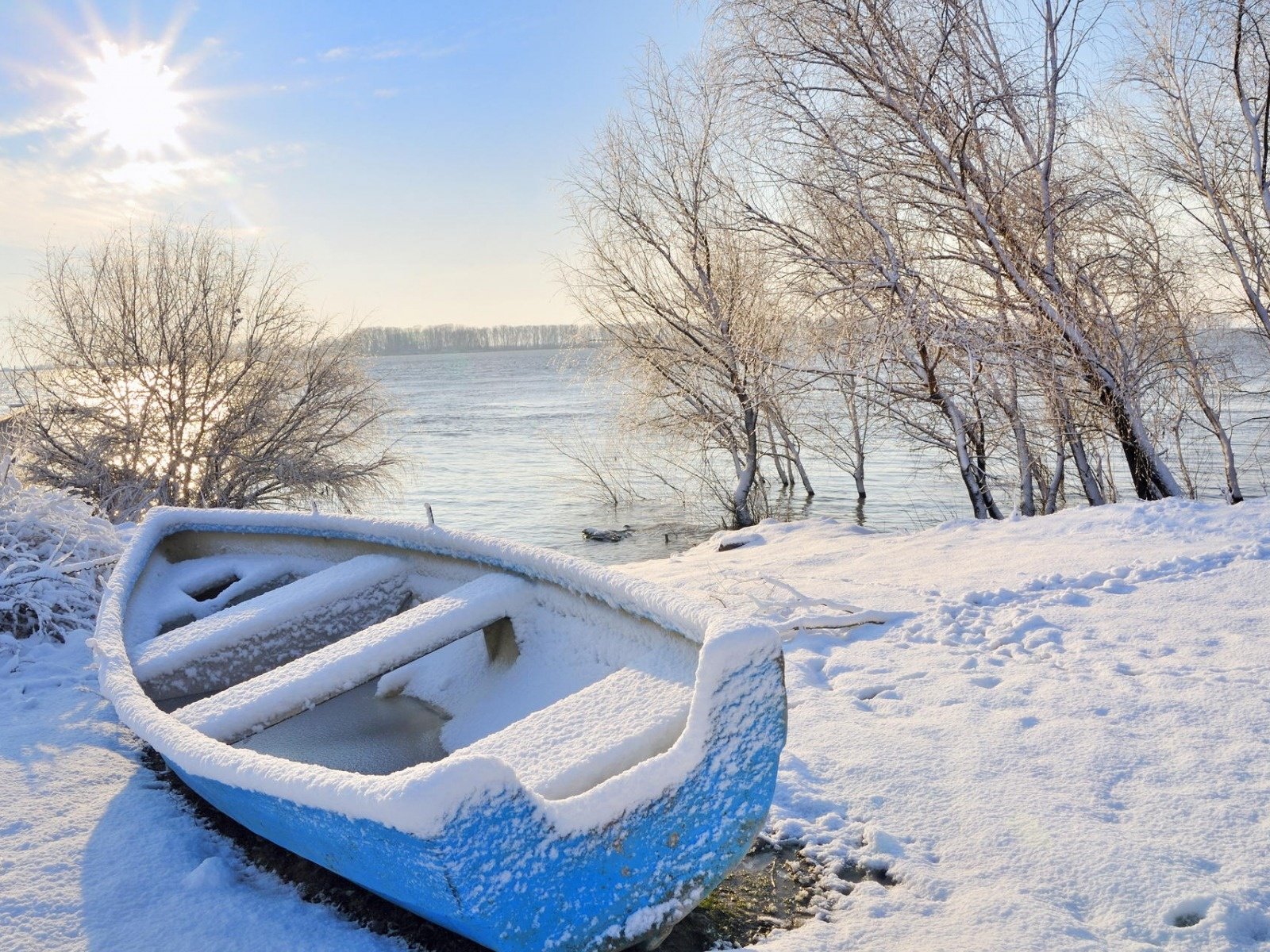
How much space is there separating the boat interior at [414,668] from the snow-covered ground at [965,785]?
416mm

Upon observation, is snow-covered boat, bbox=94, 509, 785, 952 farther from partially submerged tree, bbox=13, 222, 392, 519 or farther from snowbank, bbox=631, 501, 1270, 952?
partially submerged tree, bbox=13, 222, 392, 519

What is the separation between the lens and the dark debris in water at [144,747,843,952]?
2.25 m

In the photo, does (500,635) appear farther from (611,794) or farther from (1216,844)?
(1216,844)

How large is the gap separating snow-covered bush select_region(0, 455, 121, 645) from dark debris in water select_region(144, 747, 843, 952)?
8.85 ft

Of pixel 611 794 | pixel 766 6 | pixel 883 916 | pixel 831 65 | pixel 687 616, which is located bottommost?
pixel 883 916

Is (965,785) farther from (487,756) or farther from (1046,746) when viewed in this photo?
(487,756)

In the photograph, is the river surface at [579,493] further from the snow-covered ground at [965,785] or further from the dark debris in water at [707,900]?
the dark debris in water at [707,900]

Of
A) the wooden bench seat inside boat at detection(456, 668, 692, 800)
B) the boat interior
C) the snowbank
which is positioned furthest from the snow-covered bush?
the snowbank

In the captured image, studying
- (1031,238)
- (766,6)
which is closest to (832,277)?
(1031,238)

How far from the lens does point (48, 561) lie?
4918 millimetres

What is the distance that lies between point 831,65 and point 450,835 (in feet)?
25.9

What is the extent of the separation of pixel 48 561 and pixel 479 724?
330 cm

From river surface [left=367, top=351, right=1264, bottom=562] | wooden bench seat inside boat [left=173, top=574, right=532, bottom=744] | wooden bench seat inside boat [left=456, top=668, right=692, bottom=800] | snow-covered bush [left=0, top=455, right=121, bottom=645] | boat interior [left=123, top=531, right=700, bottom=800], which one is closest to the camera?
wooden bench seat inside boat [left=456, top=668, right=692, bottom=800]

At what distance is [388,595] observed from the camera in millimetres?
4137
